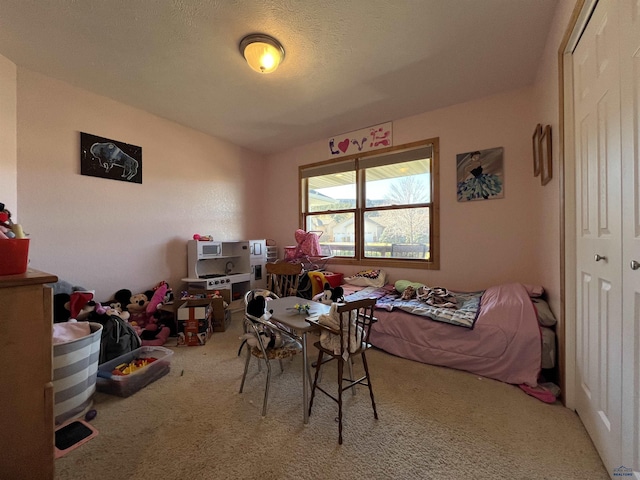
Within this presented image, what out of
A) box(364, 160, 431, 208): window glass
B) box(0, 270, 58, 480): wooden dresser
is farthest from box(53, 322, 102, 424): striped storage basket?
box(364, 160, 431, 208): window glass

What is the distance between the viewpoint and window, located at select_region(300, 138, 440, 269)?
340 centimetres

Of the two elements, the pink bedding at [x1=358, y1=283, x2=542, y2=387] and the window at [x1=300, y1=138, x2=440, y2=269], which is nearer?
the pink bedding at [x1=358, y1=283, x2=542, y2=387]

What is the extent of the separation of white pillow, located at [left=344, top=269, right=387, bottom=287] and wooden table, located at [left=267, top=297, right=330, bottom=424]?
60.6 inches

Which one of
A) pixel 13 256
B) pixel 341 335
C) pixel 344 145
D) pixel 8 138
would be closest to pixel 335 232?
pixel 344 145

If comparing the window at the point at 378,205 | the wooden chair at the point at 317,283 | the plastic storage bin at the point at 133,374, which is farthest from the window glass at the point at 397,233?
the plastic storage bin at the point at 133,374

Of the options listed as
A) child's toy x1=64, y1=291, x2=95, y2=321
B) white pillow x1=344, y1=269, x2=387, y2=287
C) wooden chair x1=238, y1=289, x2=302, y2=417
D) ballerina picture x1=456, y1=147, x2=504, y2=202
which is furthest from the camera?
white pillow x1=344, y1=269, x2=387, y2=287

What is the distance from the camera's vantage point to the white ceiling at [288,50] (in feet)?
5.86

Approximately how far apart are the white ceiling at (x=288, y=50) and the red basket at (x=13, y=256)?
180 cm

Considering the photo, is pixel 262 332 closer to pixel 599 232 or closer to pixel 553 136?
pixel 599 232

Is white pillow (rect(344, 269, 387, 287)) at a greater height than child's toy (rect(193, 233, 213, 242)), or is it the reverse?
child's toy (rect(193, 233, 213, 242))

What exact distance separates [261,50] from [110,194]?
2.40m

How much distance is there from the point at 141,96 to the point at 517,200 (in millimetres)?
4399

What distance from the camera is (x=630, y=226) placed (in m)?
1.03

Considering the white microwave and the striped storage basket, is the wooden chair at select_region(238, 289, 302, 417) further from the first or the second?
the white microwave
